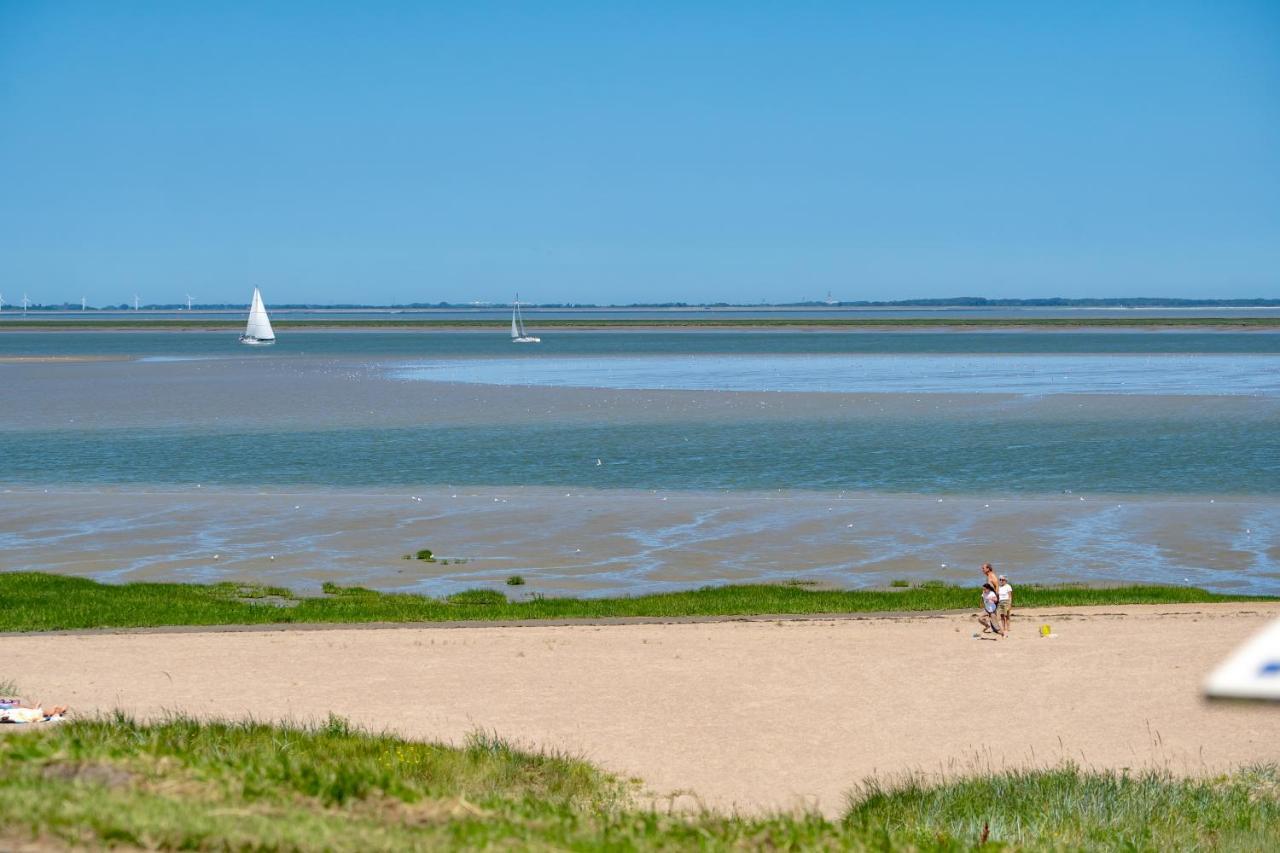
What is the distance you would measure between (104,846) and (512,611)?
1384 cm

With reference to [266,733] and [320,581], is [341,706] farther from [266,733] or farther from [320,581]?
[320,581]

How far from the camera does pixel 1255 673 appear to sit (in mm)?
4781

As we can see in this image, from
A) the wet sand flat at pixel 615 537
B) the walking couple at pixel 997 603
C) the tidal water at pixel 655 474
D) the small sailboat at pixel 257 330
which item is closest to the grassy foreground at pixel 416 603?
the wet sand flat at pixel 615 537

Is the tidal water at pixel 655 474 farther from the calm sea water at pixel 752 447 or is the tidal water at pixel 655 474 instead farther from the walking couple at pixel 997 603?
the walking couple at pixel 997 603

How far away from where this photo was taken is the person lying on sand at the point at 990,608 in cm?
2003

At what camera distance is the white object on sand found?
4762 millimetres

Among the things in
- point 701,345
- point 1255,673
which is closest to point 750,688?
point 1255,673

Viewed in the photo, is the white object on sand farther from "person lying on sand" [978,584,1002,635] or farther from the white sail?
the white sail

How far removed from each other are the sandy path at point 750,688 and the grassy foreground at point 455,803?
3.61 feet

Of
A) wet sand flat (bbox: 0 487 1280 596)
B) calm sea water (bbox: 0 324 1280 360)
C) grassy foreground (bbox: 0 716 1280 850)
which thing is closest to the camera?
grassy foreground (bbox: 0 716 1280 850)

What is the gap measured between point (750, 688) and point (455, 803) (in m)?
7.62

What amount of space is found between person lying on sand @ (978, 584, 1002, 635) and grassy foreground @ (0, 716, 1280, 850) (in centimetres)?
658

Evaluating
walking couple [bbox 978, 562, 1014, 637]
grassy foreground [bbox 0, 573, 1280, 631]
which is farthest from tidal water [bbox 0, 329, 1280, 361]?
walking couple [bbox 978, 562, 1014, 637]

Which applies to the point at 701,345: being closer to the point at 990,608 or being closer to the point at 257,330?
the point at 257,330
